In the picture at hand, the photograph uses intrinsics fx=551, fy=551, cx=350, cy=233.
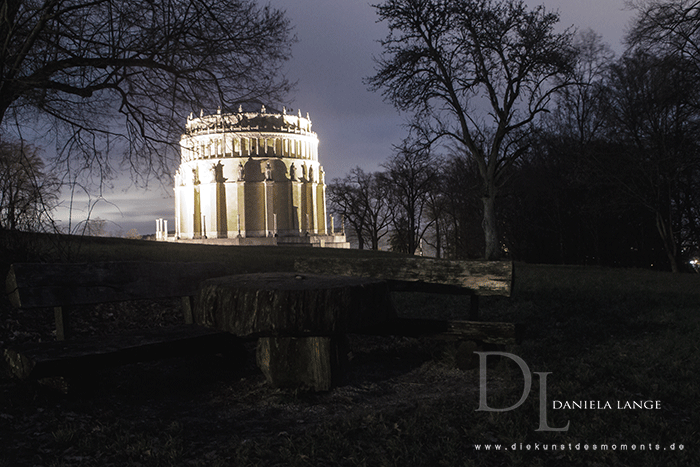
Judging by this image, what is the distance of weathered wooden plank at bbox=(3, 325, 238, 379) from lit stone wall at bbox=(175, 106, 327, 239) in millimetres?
68335

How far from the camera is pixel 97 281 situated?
5590mm

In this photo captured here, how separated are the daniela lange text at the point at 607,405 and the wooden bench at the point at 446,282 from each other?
3.44 feet

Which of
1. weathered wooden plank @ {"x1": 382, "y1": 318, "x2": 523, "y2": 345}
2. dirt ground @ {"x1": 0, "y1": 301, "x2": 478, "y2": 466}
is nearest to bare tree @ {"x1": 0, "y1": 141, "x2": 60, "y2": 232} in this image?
dirt ground @ {"x1": 0, "y1": 301, "x2": 478, "y2": 466}

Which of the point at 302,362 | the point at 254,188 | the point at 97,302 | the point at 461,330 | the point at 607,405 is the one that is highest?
the point at 254,188

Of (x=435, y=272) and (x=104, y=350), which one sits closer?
(x=104, y=350)

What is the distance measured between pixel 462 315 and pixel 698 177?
20.2m

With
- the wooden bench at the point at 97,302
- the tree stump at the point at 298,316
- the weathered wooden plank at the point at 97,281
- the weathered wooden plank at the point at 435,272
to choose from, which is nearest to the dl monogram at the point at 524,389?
the weathered wooden plank at the point at 435,272

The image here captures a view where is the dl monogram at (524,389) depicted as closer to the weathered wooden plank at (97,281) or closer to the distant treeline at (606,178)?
the weathered wooden plank at (97,281)

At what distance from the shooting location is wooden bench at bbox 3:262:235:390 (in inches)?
173

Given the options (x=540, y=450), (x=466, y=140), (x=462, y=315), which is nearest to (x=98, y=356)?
(x=540, y=450)

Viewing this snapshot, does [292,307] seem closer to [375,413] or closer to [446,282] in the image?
[375,413]

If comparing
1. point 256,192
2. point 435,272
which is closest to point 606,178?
point 435,272

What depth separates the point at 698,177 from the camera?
78.5ft

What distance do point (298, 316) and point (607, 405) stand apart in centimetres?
264
